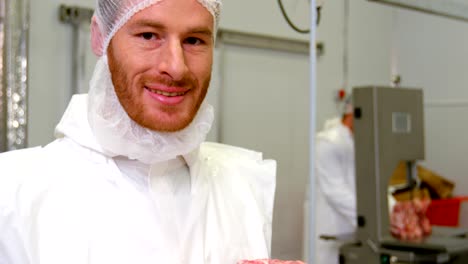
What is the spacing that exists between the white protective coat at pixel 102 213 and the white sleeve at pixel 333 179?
5.30 feet

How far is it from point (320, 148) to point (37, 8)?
1.34m

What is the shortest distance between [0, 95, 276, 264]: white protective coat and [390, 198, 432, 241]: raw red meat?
133cm

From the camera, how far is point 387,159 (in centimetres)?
234

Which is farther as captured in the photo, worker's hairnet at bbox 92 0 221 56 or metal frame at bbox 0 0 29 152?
metal frame at bbox 0 0 29 152

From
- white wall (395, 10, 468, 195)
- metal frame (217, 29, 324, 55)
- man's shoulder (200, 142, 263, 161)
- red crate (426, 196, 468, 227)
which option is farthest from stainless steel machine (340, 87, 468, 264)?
white wall (395, 10, 468, 195)

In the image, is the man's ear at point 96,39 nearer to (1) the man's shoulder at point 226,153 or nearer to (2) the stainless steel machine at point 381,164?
(1) the man's shoulder at point 226,153

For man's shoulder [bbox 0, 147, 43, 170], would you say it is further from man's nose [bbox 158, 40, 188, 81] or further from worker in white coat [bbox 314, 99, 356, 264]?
worker in white coat [bbox 314, 99, 356, 264]

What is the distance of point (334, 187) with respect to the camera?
9.29 feet

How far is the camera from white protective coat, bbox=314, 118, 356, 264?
2814mm

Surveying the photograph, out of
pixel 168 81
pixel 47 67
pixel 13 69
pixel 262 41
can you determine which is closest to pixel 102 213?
pixel 168 81

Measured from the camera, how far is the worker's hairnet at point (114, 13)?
1.04m

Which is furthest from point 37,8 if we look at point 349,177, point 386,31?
point 386,31

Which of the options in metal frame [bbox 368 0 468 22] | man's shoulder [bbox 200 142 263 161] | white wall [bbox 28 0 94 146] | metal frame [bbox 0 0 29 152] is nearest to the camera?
man's shoulder [bbox 200 142 263 161]

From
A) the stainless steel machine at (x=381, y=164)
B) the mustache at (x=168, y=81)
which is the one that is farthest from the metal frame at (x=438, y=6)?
the mustache at (x=168, y=81)
